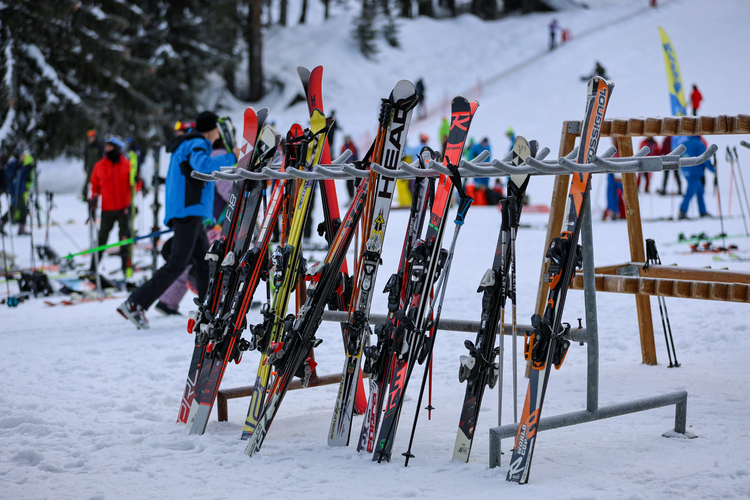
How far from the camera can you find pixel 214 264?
11.1ft

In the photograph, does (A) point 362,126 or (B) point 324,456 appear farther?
(A) point 362,126

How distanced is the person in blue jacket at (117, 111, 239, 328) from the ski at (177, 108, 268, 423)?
1636mm

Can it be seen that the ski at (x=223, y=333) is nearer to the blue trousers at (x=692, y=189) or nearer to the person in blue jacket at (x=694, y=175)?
the person in blue jacket at (x=694, y=175)

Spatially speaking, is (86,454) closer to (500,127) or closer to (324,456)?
(324,456)

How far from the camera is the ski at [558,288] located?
2.59 meters

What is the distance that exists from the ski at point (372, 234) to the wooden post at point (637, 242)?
1.80 meters

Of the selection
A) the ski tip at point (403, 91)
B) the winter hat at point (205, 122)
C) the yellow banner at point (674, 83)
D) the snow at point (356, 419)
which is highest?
the yellow banner at point (674, 83)

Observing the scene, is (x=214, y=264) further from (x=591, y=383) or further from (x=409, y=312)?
(x=591, y=383)

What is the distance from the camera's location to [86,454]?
2.85 metres

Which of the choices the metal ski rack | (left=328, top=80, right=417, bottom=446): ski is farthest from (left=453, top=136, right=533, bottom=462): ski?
(left=328, top=80, right=417, bottom=446): ski

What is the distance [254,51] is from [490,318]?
1203 inches

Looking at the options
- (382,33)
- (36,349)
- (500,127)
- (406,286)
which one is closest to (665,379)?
(406,286)

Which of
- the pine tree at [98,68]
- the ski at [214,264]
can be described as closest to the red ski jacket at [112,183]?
the ski at [214,264]

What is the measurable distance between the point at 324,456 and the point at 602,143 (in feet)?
69.1
